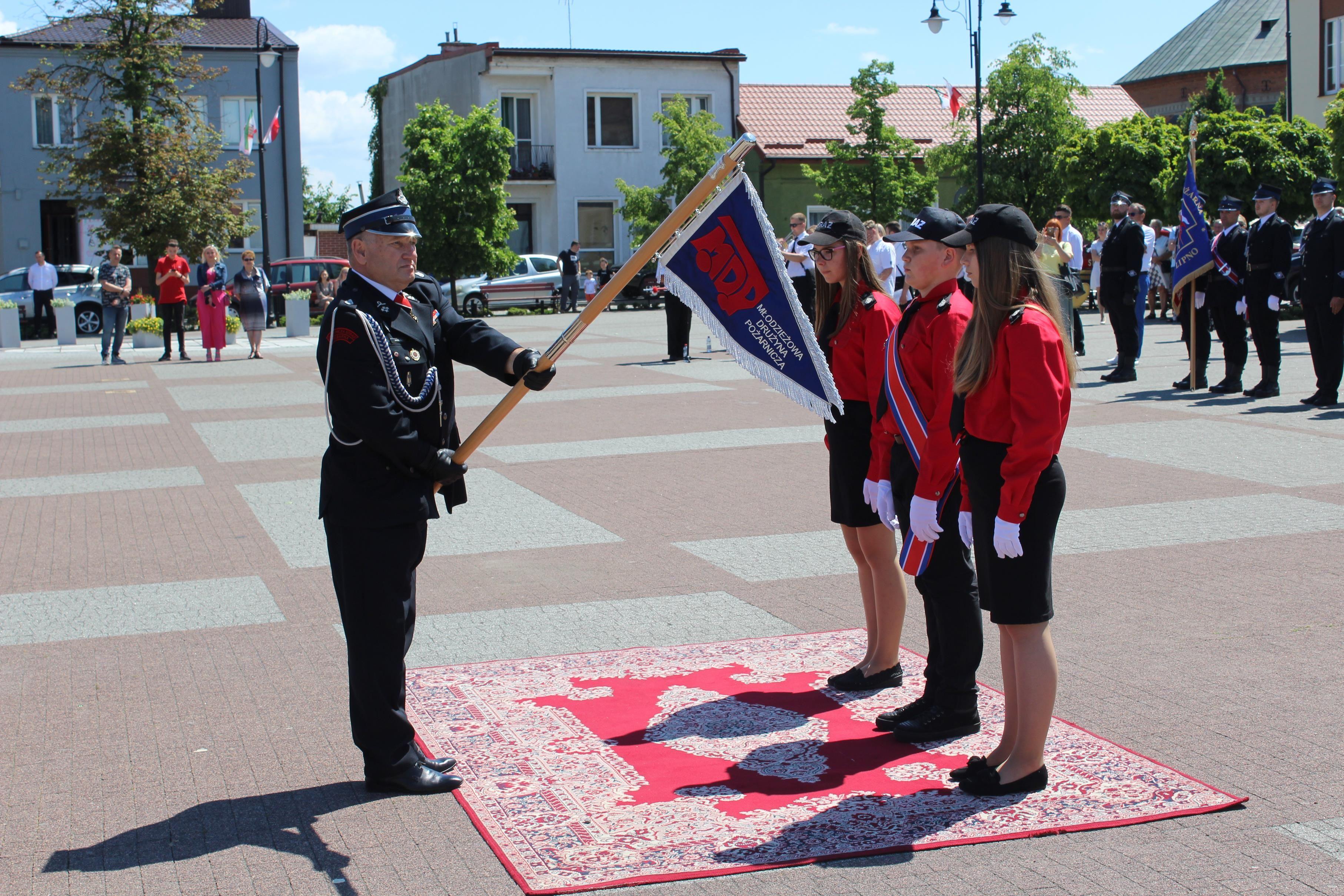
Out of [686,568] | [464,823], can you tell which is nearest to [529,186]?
[686,568]

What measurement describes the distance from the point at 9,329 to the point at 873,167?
26.7 meters

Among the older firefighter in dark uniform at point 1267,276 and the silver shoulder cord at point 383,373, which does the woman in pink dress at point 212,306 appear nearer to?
the older firefighter in dark uniform at point 1267,276

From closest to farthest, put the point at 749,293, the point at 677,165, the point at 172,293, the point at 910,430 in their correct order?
the point at 910,430, the point at 749,293, the point at 172,293, the point at 677,165

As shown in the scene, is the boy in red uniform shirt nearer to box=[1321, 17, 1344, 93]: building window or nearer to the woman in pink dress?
the woman in pink dress

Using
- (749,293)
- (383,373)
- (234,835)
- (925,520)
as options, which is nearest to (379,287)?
(383,373)

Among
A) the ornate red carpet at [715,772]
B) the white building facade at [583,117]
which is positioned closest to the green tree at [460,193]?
the white building facade at [583,117]

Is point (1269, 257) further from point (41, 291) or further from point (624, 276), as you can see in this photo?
point (41, 291)

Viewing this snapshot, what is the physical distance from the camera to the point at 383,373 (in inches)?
169

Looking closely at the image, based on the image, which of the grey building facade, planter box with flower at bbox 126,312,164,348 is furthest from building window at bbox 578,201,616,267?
planter box with flower at bbox 126,312,164,348

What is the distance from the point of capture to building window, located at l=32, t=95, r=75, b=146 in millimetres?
45719

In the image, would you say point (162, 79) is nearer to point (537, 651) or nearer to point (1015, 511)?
point (537, 651)

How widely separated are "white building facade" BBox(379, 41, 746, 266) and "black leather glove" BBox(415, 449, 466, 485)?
42937 millimetres

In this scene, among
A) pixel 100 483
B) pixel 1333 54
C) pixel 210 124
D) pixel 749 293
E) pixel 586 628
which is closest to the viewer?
pixel 749 293

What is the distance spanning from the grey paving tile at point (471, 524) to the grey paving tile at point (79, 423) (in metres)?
4.63
